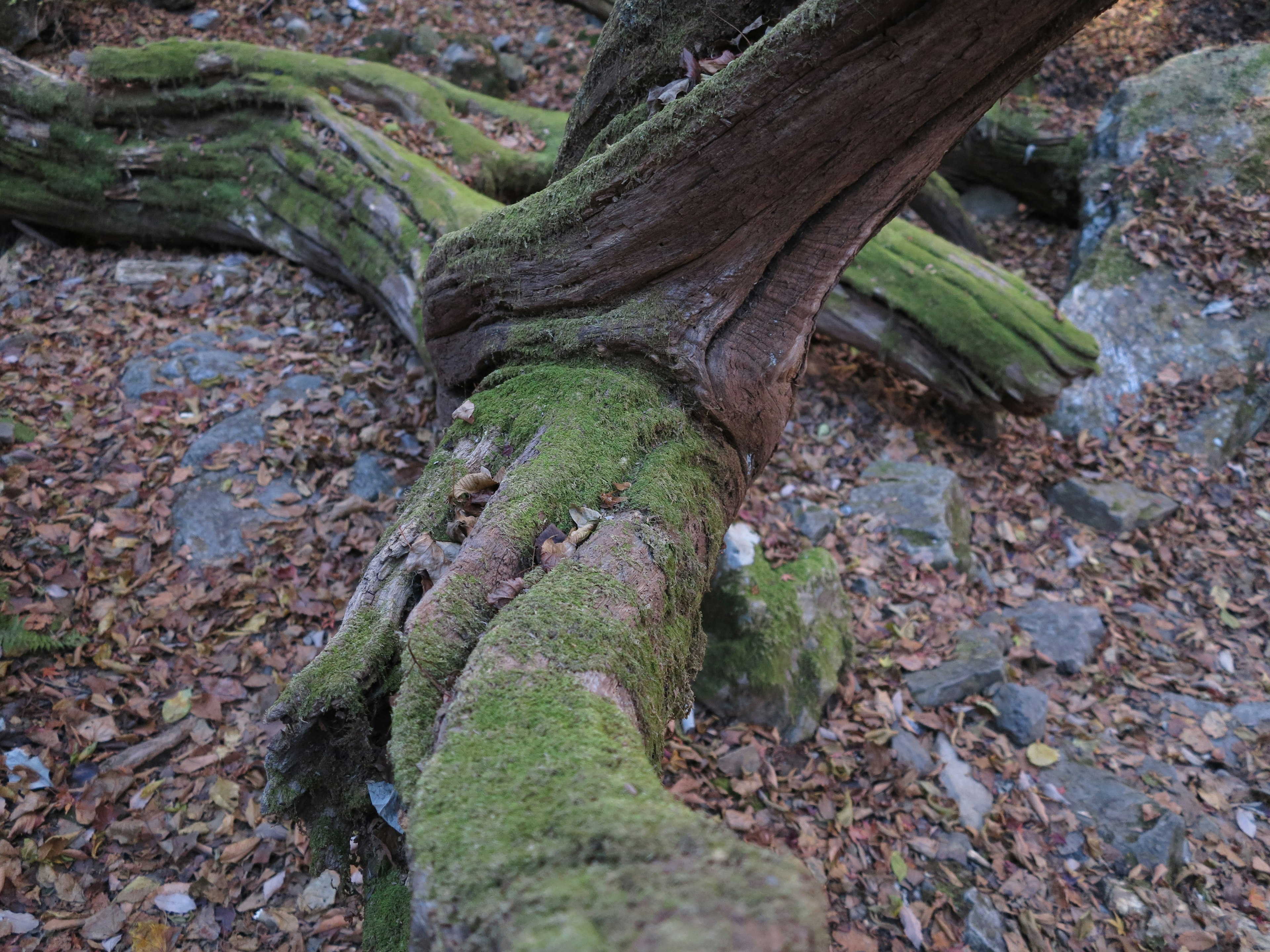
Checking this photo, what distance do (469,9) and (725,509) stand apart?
10.1 meters

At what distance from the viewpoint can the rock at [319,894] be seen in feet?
9.58

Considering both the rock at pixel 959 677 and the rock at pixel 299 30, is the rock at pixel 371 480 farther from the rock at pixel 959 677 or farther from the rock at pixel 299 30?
the rock at pixel 299 30

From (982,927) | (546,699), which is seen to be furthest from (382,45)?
(982,927)

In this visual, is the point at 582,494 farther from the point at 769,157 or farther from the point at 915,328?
the point at 915,328

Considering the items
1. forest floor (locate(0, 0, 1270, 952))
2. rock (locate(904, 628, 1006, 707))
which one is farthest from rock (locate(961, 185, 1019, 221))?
rock (locate(904, 628, 1006, 707))

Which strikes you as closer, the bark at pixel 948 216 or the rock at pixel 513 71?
the bark at pixel 948 216

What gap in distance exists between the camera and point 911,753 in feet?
12.8

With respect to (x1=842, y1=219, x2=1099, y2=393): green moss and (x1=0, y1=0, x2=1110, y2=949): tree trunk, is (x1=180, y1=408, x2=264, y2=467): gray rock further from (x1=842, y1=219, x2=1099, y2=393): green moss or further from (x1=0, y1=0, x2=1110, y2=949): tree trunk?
(x1=842, y1=219, x2=1099, y2=393): green moss

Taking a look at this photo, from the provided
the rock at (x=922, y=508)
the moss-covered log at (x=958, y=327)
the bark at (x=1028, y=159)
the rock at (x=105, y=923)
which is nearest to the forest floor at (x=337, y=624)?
the rock at (x=105, y=923)

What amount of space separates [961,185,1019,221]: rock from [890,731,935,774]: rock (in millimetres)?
7403

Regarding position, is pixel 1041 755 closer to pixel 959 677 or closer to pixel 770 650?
pixel 959 677

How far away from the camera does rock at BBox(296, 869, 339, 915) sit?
2.92 metres

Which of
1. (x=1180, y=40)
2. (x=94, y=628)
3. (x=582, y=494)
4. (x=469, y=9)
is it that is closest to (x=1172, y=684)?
(x=582, y=494)

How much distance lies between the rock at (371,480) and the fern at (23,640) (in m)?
1.53
